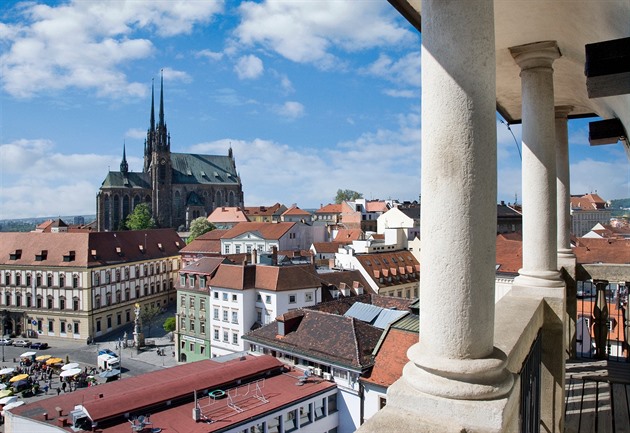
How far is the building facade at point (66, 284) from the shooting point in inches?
1807

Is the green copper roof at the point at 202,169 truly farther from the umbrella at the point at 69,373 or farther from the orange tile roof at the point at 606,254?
the orange tile roof at the point at 606,254

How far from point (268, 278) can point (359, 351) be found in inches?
574

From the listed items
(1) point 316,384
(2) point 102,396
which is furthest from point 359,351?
(2) point 102,396

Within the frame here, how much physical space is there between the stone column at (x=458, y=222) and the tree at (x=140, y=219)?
100 meters

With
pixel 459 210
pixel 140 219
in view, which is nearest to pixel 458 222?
pixel 459 210

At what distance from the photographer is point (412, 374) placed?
8.67 ft

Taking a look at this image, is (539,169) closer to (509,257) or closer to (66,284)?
(509,257)

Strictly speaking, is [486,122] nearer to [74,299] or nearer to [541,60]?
[541,60]

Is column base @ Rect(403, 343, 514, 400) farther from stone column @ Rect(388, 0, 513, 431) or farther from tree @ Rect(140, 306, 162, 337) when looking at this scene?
tree @ Rect(140, 306, 162, 337)

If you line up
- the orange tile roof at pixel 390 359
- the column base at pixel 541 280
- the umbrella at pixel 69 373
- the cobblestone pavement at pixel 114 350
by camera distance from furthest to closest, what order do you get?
1. the cobblestone pavement at pixel 114 350
2. the umbrella at pixel 69 373
3. the orange tile roof at pixel 390 359
4. the column base at pixel 541 280

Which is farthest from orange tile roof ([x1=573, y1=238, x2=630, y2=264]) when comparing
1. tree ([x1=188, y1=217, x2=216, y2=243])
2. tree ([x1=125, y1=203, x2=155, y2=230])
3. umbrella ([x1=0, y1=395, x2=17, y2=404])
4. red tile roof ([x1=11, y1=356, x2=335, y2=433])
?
tree ([x1=125, y1=203, x2=155, y2=230])

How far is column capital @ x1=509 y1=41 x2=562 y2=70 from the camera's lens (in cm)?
577

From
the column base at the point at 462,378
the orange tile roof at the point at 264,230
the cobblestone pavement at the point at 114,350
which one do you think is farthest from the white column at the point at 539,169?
the orange tile roof at the point at 264,230

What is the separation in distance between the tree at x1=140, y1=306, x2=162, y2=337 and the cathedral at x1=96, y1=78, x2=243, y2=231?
5472 centimetres
